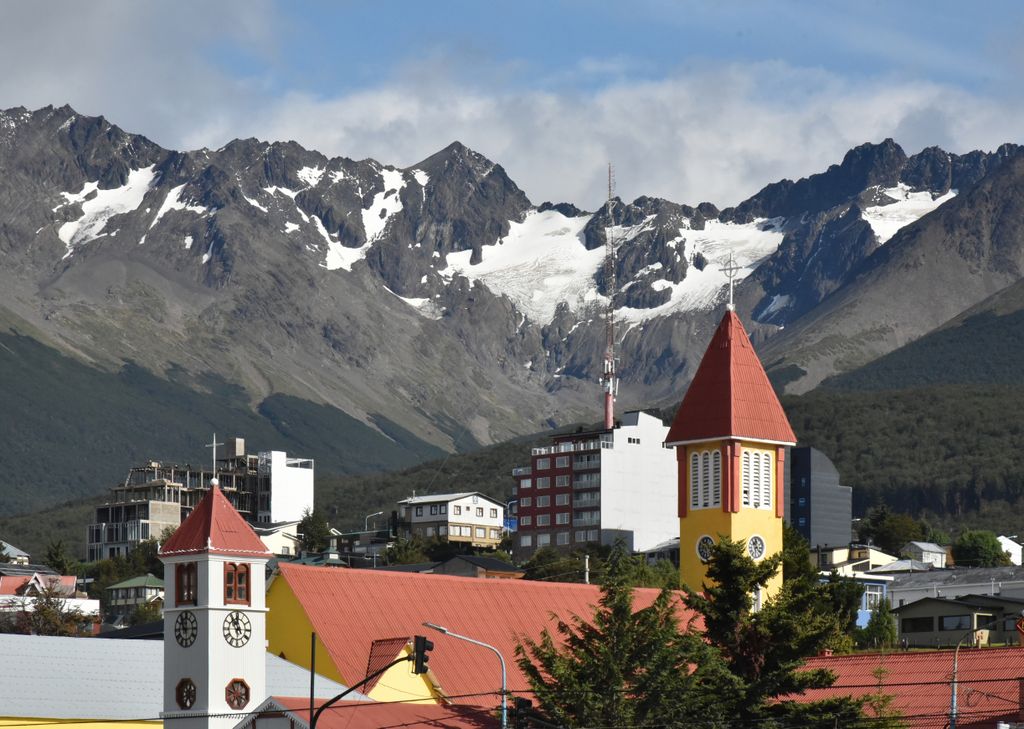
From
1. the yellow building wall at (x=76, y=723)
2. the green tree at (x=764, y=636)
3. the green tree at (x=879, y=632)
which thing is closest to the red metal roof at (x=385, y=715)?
the green tree at (x=764, y=636)

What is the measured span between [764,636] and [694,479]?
65.6 ft

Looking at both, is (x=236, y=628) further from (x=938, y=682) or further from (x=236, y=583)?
(x=938, y=682)

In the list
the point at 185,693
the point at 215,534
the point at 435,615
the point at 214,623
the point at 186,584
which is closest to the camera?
the point at 185,693

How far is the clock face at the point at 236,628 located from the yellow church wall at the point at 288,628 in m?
5.92

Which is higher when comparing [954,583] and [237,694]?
[237,694]

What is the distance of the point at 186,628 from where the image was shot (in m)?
71.9

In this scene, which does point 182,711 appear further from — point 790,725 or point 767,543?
point 767,543

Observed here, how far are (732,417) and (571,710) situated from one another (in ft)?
82.9

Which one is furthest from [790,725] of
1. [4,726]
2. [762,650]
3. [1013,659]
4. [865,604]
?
[865,604]

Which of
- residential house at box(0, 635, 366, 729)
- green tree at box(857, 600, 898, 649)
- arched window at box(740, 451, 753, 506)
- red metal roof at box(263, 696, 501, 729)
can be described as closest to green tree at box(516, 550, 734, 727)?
red metal roof at box(263, 696, 501, 729)

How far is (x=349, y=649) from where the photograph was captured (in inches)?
3066

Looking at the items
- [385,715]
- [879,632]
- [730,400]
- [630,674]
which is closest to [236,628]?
[385,715]

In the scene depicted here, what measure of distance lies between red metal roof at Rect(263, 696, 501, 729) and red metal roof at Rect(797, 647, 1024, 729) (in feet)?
41.5

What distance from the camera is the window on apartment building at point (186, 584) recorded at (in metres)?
72.1
